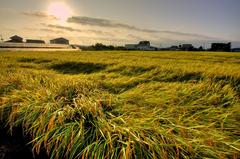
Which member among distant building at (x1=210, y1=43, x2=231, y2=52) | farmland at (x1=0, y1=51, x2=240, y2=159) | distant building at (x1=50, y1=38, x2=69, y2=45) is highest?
farmland at (x1=0, y1=51, x2=240, y2=159)

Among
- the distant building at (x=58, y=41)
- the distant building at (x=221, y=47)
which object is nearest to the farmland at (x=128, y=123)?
the distant building at (x=221, y=47)

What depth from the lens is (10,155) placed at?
287 centimetres

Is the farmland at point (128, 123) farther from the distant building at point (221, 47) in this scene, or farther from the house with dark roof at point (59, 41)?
the house with dark roof at point (59, 41)

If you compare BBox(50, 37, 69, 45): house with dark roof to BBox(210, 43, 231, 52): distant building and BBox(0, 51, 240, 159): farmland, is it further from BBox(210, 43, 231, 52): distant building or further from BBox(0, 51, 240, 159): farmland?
BBox(0, 51, 240, 159): farmland

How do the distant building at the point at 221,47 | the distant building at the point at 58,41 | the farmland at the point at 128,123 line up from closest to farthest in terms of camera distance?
the farmland at the point at 128,123 → the distant building at the point at 221,47 → the distant building at the point at 58,41

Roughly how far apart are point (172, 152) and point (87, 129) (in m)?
0.91

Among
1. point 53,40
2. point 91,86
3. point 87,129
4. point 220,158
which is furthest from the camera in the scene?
point 53,40

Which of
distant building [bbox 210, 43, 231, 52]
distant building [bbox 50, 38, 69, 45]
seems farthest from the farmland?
distant building [bbox 50, 38, 69, 45]

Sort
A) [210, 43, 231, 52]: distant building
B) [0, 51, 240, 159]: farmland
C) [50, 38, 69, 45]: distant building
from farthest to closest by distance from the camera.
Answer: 1. [50, 38, 69, 45]: distant building
2. [210, 43, 231, 52]: distant building
3. [0, 51, 240, 159]: farmland

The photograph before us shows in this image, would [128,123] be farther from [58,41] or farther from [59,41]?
[59,41]

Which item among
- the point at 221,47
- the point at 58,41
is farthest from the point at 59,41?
the point at 221,47

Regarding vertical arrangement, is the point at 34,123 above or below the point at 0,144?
above

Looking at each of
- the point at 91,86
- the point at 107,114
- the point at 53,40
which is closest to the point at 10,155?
the point at 107,114

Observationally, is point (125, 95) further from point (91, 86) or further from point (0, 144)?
point (0, 144)
